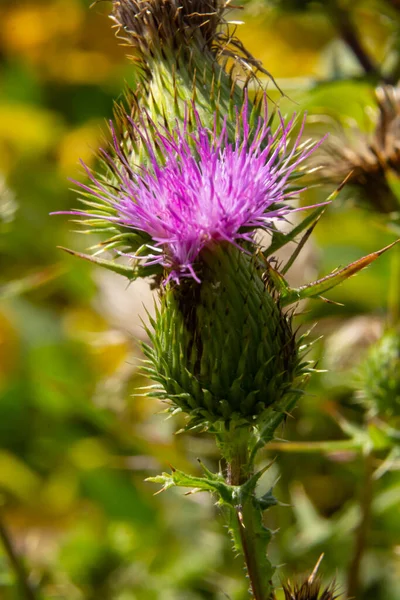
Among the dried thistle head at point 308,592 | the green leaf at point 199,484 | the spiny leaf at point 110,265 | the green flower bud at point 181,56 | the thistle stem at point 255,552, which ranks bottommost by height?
the dried thistle head at point 308,592

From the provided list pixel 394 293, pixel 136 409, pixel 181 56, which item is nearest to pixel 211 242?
pixel 181 56

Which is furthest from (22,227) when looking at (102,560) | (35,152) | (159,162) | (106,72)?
(159,162)

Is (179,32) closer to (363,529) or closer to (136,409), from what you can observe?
(363,529)

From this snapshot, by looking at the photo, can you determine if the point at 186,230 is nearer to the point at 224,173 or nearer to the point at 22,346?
the point at 224,173

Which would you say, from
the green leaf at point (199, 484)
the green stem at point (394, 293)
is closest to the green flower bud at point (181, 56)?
the green leaf at point (199, 484)

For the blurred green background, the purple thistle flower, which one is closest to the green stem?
the blurred green background

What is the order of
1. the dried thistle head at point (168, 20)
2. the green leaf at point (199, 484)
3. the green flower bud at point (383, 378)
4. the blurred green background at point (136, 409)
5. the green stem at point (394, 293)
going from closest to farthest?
the green leaf at point (199, 484) < the dried thistle head at point (168, 20) < the green flower bud at point (383, 378) < the green stem at point (394, 293) < the blurred green background at point (136, 409)

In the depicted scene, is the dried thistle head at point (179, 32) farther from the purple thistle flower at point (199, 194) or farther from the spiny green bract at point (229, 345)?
the spiny green bract at point (229, 345)

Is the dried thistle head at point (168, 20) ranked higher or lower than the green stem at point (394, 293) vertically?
higher
